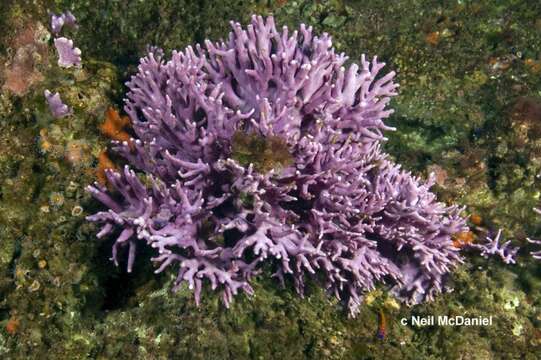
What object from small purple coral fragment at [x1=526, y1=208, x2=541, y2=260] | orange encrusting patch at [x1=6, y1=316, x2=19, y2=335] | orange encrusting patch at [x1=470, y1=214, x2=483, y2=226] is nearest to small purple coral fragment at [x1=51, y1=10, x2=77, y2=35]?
orange encrusting patch at [x1=6, y1=316, x2=19, y2=335]

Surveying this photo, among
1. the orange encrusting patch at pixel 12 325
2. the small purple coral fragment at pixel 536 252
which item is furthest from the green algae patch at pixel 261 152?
the small purple coral fragment at pixel 536 252

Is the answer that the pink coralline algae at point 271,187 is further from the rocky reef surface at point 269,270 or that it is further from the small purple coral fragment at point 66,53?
the small purple coral fragment at point 66,53

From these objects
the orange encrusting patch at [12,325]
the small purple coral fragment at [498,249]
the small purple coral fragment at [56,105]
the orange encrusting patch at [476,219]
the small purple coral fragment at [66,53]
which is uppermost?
the small purple coral fragment at [66,53]

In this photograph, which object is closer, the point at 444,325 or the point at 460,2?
the point at 444,325

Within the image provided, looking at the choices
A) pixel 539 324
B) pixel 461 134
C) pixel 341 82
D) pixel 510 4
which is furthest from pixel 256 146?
pixel 510 4

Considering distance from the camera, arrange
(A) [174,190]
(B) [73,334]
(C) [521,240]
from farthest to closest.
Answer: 1. (C) [521,240]
2. (A) [174,190]
3. (B) [73,334]

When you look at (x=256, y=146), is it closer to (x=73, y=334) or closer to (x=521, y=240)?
(x=73, y=334)
